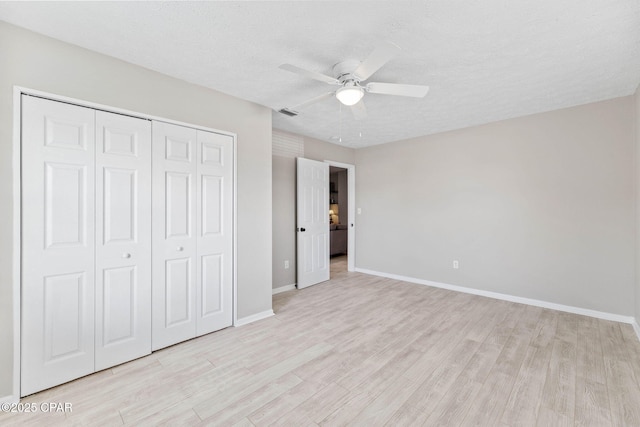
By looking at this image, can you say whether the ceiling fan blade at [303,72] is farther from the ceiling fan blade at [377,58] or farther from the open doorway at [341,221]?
the open doorway at [341,221]

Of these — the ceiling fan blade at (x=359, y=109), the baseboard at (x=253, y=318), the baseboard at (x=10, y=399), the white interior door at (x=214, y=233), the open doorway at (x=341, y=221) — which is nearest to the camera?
the baseboard at (x=10, y=399)

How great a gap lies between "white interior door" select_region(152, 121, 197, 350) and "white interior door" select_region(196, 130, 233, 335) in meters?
0.07

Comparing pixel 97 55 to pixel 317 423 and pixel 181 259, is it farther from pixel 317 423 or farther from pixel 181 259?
pixel 317 423

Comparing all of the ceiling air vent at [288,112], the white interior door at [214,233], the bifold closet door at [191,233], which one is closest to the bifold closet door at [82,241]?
the bifold closet door at [191,233]

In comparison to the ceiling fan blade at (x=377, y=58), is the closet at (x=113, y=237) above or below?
below

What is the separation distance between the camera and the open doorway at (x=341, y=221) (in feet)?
18.5

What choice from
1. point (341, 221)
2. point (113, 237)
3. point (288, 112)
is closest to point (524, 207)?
point (288, 112)

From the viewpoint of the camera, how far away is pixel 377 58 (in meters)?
1.78

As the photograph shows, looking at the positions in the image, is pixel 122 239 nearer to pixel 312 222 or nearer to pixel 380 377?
pixel 380 377

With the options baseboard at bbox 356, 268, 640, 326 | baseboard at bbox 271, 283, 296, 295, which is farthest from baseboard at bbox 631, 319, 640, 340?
baseboard at bbox 271, 283, 296, 295

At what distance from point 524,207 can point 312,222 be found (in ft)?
10.1

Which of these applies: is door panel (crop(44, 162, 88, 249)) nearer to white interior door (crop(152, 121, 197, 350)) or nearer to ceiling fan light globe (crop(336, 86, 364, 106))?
white interior door (crop(152, 121, 197, 350))

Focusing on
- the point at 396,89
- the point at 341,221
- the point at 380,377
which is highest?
the point at 396,89

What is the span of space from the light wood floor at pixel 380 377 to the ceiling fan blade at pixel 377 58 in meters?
2.28
